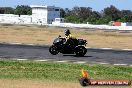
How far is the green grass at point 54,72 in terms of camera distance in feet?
51.1

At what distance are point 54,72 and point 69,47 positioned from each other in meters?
Answer: 8.63

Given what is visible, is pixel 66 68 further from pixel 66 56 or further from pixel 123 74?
pixel 66 56

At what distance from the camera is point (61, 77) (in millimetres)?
15602

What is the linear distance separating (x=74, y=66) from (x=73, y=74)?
2.79 meters

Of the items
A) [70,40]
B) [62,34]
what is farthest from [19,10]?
[70,40]

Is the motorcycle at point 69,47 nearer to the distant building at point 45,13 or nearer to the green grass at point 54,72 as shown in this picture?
the green grass at point 54,72

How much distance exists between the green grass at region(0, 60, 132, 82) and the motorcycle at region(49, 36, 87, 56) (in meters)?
5.96

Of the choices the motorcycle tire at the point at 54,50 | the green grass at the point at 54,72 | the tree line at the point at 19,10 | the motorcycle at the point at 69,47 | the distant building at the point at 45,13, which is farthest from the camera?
the tree line at the point at 19,10

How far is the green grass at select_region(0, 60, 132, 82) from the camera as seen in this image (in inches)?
614

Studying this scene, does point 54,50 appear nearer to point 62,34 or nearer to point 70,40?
point 70,40

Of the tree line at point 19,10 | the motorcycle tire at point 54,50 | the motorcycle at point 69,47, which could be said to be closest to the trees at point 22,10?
the tree line at point 19,10

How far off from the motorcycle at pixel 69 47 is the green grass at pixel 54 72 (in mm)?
5959

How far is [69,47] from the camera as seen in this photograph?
25609 mm

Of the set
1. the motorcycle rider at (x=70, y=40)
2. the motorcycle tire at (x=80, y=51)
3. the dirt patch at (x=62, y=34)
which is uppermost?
the motorcycle rider at (x=70, y=40)
